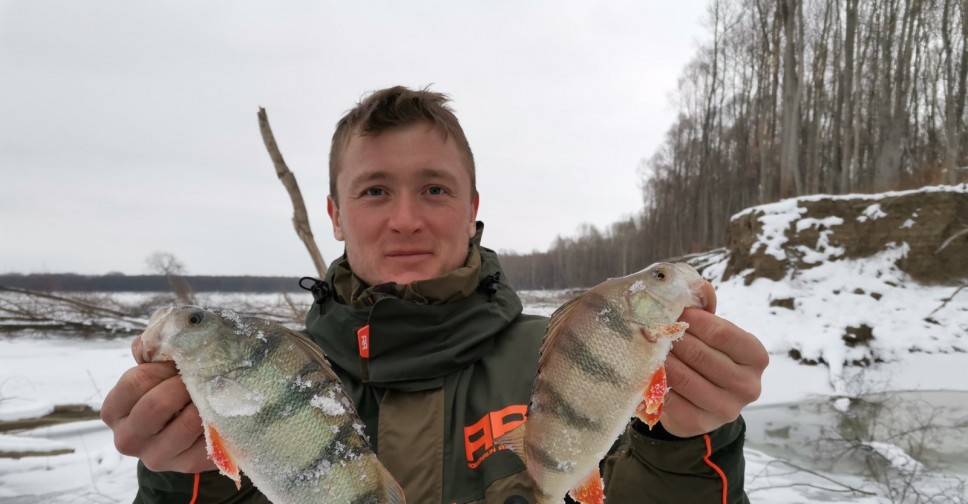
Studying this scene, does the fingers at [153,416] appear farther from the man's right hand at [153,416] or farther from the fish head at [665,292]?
the fish head at [665,292]

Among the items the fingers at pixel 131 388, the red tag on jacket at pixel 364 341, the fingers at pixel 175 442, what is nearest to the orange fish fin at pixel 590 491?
the red tag on jacket at pixel 364 341

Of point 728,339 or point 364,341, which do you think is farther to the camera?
point 364,341

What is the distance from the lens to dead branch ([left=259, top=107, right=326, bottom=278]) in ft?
22.0

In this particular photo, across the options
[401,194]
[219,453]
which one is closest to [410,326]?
[401,194]

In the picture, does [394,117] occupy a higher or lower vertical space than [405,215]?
higher

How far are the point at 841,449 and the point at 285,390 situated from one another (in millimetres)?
6311

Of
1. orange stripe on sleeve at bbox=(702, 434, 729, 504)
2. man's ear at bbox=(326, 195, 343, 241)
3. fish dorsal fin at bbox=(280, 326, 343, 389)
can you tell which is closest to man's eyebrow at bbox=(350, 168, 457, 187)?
man's ear at bbox=(326, 195, 343, 241)

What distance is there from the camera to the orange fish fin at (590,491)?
1.55 m

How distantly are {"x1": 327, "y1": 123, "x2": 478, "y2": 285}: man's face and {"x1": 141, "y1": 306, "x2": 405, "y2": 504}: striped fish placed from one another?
70cm

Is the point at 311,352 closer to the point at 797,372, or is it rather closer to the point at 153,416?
the point at 153,416

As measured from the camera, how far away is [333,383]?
1.49m

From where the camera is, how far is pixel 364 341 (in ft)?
6.37

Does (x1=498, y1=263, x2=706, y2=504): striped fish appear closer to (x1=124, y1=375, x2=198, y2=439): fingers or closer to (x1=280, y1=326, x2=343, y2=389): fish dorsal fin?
(x1=280, y1=326, x2=343, y2=389): fish dorsal fin

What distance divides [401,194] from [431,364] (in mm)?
724
